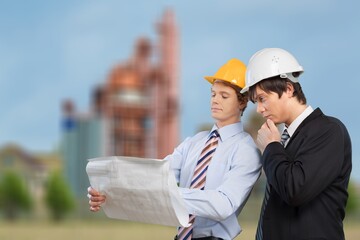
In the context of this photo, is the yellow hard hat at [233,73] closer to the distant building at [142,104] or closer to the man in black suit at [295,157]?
the man in black suit at [295,157]

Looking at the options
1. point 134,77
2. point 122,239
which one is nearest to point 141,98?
point 134,77

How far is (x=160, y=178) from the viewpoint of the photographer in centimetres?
312

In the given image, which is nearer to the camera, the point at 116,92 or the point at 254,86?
the point at 254,86

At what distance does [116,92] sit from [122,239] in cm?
1236

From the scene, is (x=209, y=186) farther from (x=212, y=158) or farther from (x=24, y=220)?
(x=24, y=220)

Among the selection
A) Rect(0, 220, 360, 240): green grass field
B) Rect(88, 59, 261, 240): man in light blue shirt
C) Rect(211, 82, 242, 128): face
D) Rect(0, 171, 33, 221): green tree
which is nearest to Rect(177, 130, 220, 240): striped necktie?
Rect(88, 59, 261, 240): man in light blue shirt

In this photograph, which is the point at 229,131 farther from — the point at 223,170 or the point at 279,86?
the point at 279,86

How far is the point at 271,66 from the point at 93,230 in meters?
23.0

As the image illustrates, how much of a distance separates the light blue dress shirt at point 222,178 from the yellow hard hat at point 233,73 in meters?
0.24

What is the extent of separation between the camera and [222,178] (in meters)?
3.41

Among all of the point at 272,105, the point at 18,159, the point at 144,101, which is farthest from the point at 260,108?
the point at 18,159

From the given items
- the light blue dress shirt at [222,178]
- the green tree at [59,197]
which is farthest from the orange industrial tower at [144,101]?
the light blue dress shirt at [222,178]

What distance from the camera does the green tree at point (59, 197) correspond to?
31719 millimetres

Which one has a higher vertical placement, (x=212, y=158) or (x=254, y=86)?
(x=254, y=86)
